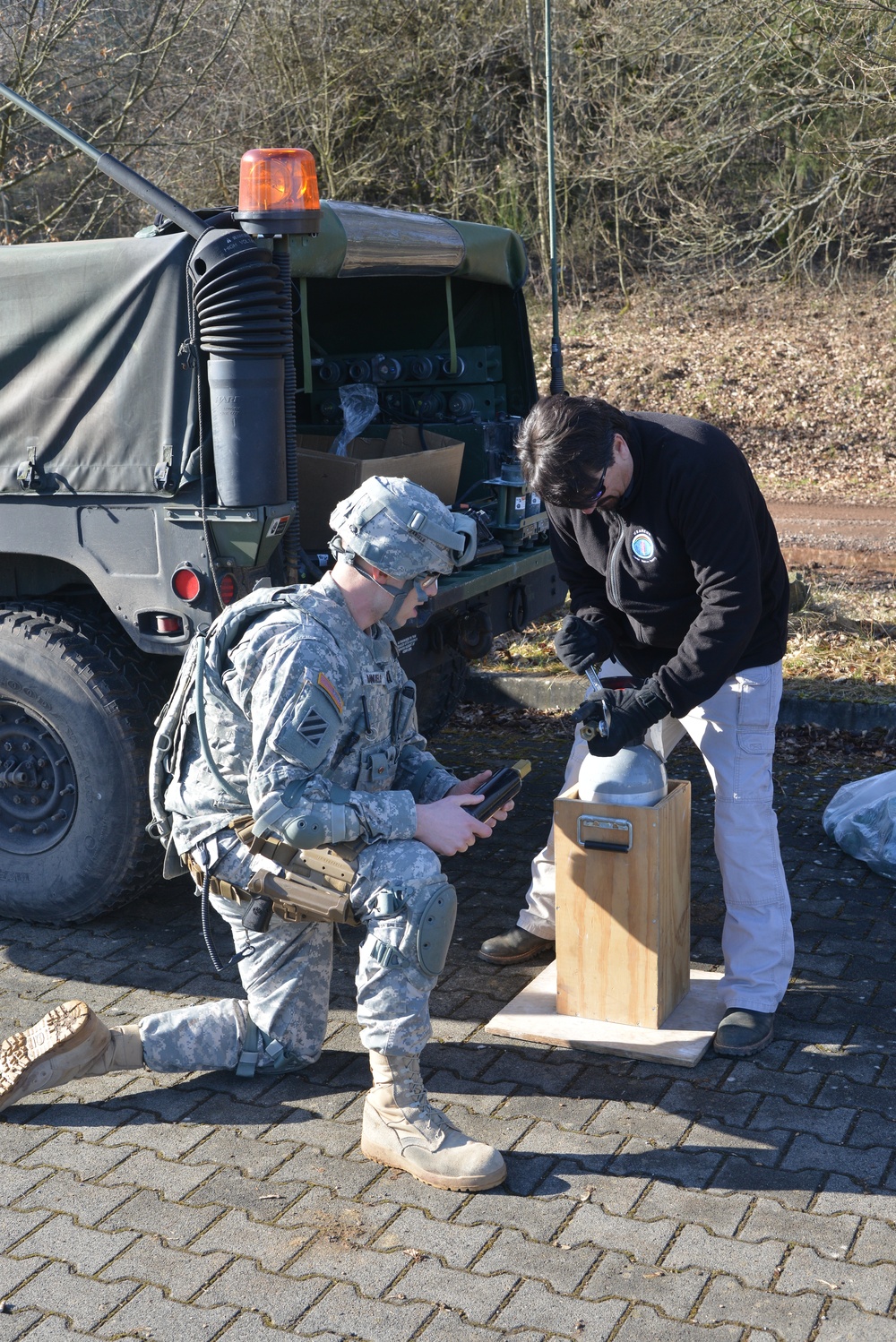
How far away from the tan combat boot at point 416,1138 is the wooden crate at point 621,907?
2.35 ft

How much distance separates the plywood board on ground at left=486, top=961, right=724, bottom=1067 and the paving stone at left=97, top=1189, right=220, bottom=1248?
110 centimetres

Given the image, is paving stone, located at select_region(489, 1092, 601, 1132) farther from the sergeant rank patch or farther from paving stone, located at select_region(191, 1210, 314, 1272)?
the sergeant rank patch

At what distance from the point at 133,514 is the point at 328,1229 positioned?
7.10 feet

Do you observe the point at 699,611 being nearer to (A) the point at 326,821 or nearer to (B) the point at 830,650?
(A) the point at 326,821

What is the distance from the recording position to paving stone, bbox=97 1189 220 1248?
2.92 meters

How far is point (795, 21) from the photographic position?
15047 mm

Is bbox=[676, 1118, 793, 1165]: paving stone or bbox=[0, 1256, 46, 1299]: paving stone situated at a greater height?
bbox=[0, 1256, 46, 1299]: paving stone

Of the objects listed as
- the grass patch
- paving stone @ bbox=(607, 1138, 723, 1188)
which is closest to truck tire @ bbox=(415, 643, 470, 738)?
the grass patch

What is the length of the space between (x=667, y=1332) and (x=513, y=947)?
1.73 m

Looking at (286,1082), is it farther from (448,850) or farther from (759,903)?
(759,903)

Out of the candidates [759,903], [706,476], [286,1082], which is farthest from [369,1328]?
[706,476]

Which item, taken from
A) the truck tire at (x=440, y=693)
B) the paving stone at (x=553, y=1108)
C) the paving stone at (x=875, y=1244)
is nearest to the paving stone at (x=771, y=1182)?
the paving stone at (x=875, y=1244)

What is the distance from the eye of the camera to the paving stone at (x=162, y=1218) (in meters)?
2.92

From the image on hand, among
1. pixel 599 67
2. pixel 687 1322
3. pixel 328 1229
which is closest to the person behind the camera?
pixel 687 1322
